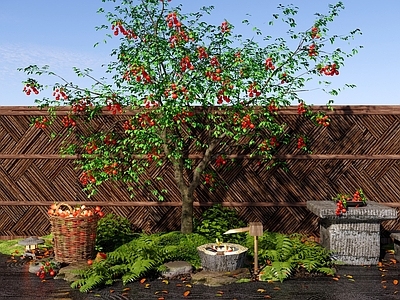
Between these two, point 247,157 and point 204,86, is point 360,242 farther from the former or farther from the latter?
point 204,86

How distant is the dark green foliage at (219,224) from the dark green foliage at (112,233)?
1.04m

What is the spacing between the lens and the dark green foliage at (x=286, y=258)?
6164 millimetres

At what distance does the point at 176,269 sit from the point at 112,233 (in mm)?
1837

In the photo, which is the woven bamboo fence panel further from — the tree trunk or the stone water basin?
the stone water basin

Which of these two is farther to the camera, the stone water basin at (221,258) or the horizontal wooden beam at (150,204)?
the horizontal wooden beam at (150,204)

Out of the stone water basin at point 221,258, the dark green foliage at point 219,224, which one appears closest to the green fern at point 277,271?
the stone water basin at point 221,258

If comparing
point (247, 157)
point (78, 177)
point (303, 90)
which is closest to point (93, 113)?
point (78, 177)

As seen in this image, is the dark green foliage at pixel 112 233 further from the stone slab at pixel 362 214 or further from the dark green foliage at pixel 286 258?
the stone slab at pixel 362 214

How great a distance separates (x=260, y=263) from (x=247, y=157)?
1971mm

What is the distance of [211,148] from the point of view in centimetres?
763

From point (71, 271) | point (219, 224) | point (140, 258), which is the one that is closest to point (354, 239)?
point (219, 224)

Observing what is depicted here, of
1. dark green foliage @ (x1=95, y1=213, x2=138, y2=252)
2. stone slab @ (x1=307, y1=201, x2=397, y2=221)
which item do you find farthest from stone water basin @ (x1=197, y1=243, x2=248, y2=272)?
dark green foliage @ (x1=95, y1=213, x2=138, y2=252)

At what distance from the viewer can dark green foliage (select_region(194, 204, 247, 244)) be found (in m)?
7.50

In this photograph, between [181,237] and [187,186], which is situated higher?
[187,186]
